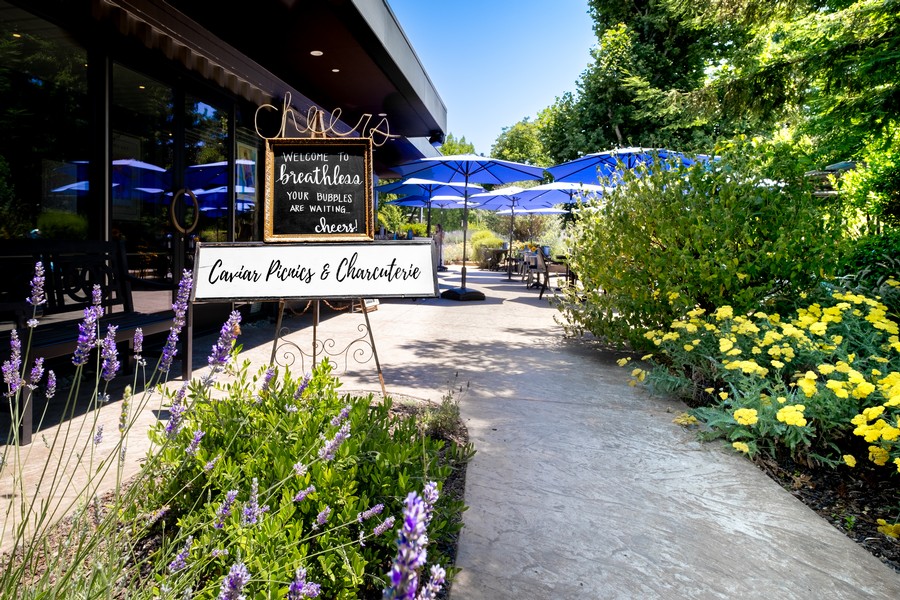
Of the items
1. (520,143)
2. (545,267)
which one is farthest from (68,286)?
(520,143)

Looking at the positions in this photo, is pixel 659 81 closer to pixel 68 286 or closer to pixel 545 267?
pixel 545 267

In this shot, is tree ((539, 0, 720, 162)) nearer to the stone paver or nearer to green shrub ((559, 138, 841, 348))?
green shrub ((559, 138, 841, 348))

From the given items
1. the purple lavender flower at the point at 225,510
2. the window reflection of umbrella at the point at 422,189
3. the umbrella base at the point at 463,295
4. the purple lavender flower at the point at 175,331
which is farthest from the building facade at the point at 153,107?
the window reflection of umbrella at the point at 422,189

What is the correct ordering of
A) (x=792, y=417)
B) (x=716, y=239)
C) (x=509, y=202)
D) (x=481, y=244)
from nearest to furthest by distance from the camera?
1. (x=792, y=417)
2. (x=716, y=239)
3. (x=509, y=202)
4. (x=481, y=244)

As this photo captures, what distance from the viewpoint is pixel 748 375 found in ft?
13.0

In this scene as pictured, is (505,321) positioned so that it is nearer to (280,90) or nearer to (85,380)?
(280,90)

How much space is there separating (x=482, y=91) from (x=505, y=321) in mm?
29842

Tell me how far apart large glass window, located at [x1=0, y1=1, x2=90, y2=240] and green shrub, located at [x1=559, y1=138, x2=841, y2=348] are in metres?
4.90

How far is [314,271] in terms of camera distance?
340 cm

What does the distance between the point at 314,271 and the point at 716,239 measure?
3440mm

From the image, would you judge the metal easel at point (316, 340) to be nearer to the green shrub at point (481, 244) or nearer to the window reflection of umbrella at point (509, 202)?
the window reflection of umbrella at point (509, 202)

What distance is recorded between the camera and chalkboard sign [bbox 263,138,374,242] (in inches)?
142

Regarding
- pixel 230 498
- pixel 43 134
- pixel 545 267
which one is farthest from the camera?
pixel 545 267

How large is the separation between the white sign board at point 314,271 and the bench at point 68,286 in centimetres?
76
